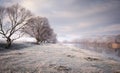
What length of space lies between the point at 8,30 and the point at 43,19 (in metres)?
24.6

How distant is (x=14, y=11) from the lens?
1161 inches

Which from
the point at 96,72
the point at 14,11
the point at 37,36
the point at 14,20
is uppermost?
the point at 14,11

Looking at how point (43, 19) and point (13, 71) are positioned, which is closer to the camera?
point (13, 71)

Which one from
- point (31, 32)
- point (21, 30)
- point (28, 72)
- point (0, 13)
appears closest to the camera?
point (28, 72)

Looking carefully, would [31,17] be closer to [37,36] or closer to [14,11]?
[14,11]

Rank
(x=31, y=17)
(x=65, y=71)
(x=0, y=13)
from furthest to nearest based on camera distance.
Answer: (x=31, y=17), (x=0, y=13), (x=65, y=71)

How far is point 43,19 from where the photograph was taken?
51469mm

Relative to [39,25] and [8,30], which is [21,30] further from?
[39,25]

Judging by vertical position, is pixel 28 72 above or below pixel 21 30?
below

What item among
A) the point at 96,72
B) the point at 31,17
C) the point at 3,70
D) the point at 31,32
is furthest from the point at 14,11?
the point at 96,72

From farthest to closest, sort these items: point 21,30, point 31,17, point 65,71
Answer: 1. point 31,17
2. point 21,30
3. point 65,71

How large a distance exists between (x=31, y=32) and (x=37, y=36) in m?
2.73

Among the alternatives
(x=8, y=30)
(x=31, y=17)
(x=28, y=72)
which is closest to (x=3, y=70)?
(x=28, y=72)

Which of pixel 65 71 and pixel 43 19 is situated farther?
pixel 43 19
